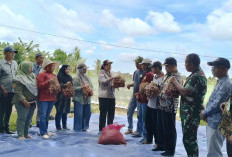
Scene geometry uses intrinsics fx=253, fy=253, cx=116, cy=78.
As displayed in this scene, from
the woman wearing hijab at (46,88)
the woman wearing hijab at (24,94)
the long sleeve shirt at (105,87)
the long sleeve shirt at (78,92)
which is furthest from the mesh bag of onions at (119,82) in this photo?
the woman wearing hijab at (24,94)

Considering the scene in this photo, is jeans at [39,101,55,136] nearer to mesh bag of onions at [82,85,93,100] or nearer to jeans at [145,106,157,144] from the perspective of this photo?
mesh bag of onions at [82,85,93,100]

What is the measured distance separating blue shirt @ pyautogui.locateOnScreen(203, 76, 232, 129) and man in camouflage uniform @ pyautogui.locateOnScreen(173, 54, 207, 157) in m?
0.36

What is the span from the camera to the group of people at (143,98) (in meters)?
3.38

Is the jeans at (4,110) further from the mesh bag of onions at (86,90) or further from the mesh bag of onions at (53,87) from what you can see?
the mesh bag of onions at (86,90)

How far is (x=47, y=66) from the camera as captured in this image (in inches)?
219

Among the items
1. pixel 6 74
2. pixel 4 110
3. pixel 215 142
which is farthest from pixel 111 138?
pixel 6 74

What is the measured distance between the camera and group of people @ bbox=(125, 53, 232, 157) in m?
3.31

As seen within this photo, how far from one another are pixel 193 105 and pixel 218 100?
0.56 metres

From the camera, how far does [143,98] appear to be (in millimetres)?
5438

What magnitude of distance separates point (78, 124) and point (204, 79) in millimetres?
3628

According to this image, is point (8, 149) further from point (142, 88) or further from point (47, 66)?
point (142, 88)

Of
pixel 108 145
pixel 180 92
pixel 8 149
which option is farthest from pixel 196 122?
pixel 8 149

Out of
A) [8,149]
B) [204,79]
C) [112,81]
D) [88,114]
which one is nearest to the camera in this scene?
[204,79]

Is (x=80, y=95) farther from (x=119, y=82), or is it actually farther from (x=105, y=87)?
(x=119, y=82)
